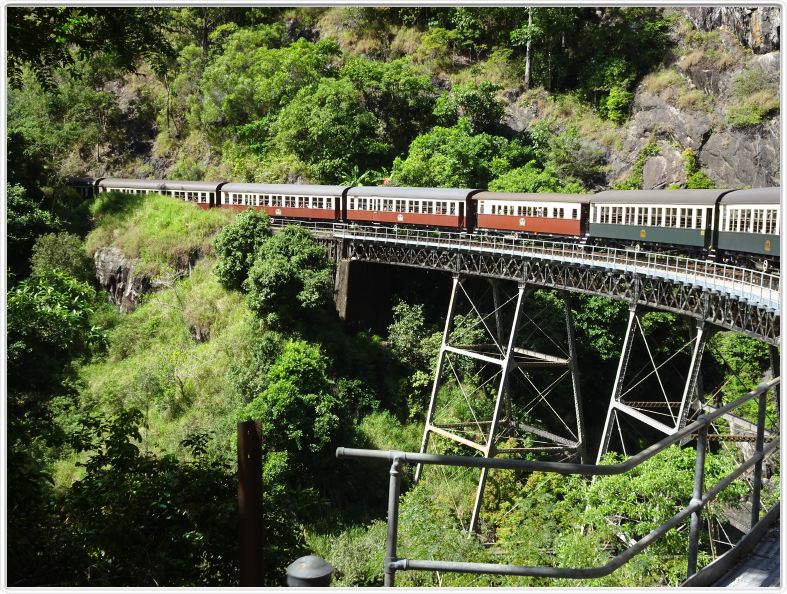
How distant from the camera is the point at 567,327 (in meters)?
22.6

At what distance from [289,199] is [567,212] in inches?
490

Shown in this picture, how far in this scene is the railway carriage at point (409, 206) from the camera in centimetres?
2686

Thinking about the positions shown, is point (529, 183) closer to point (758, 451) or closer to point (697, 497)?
point (758, 451)

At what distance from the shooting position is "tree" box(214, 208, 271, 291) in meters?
28.4

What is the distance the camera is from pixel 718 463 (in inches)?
588

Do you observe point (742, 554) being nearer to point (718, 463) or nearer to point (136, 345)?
point (718, 463)

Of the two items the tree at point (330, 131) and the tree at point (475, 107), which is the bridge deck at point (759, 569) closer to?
the tree at point (330, 131)

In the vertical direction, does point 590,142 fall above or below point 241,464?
above

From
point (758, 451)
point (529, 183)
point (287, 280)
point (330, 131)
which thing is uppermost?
point (330, 131)

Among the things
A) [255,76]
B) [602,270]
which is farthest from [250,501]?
[255,76]

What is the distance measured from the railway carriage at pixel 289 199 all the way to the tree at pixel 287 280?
3.25 metres

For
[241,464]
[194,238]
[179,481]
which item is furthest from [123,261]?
[241,464]

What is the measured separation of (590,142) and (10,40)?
98.2ft

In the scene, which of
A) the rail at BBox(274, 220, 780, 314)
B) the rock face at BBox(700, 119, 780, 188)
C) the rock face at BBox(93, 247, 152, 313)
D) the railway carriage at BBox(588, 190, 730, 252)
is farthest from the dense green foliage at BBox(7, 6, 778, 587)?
the railway carriage at BBox(588, 190, 730, 252)
